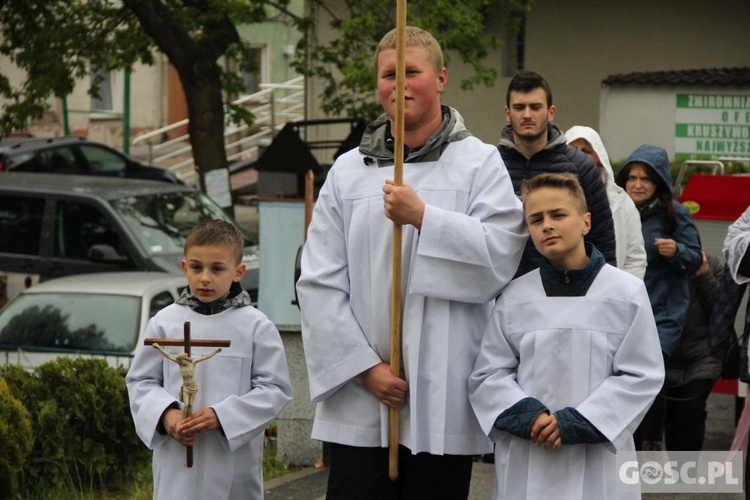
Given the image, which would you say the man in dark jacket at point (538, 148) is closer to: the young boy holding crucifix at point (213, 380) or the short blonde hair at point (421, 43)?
the short blonde hair at point (421, 43)

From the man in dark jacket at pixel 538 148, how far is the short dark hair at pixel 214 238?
4.19 feet

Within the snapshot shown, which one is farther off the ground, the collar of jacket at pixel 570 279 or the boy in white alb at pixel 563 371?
the collar of jacket at pixel 570 279

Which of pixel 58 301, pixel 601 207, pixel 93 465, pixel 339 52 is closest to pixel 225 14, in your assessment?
pixel 339 52

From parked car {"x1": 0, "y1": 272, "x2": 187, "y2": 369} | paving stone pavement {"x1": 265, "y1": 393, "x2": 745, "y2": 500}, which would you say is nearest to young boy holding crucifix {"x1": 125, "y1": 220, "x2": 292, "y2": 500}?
paving stone pavement {"x1": 265, "y1": 393, "x2": 745, "y2": 500}

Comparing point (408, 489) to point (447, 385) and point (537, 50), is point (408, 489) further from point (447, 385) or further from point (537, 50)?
point (537, 50)

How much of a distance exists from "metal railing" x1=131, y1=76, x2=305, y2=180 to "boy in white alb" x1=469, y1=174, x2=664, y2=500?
25.8 m

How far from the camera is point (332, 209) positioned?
4.27m

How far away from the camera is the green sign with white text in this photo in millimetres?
14164

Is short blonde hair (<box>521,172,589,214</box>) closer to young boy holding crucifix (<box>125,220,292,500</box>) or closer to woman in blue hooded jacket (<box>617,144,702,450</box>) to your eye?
young boy holding crucifix (<box>125,220,292,500</box>)

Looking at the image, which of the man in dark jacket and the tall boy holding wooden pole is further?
the man in dark jacket

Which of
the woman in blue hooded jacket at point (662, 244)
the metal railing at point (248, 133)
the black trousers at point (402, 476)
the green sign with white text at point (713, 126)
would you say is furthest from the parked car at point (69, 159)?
the black trousers at point (402, 476)

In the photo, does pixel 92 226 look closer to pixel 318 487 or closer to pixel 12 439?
pixel 318 487

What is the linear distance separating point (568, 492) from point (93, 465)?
11.2 feet

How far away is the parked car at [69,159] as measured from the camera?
2075cm
